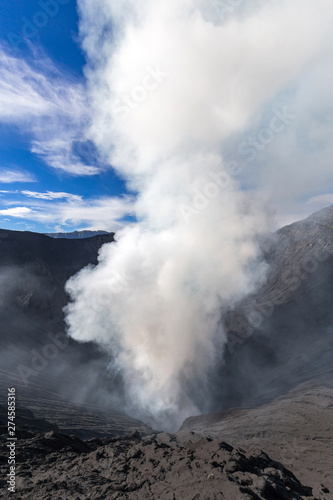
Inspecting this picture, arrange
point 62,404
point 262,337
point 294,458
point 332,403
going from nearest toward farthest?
point 294,458 → point 332,403 → point 62,404 → point 262,337

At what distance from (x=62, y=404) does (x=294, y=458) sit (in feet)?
57.3

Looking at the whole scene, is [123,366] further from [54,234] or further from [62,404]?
[54,234]

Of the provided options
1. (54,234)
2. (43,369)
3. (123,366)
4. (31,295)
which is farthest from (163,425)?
(54,234)

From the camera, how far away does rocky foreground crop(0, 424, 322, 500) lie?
282 inches

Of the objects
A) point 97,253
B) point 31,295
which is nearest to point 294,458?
point 31,295

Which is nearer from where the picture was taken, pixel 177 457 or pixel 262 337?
pixel 177 457

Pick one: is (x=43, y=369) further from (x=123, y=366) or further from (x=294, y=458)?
(x=294, y=458)

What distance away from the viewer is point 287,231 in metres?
54.8

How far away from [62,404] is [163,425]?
11518mm

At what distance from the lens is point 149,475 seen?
8.38 m

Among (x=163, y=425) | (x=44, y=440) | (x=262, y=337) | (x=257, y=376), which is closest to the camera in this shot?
(x=44, y=440)

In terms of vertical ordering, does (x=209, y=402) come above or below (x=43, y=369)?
below

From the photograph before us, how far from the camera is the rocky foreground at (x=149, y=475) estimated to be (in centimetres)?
715

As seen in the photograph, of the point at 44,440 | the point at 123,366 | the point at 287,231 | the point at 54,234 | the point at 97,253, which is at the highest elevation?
the point at 54,234
